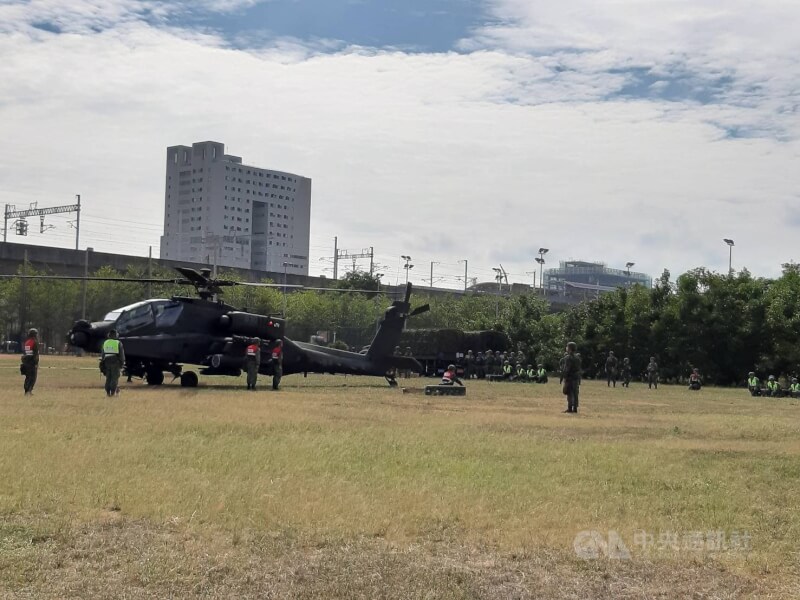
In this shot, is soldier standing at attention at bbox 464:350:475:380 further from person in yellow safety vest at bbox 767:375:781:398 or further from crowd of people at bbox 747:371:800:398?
person in yellow safety vest at bbox 767:375:781:398

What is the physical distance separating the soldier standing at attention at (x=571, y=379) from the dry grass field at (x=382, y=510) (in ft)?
16.1

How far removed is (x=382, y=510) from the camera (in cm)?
858

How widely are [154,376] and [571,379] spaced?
1189 centimetres

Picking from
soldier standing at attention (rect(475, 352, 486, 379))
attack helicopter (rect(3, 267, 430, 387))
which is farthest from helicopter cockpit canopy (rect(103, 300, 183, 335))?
soldier standing at attention (rect(475, 352, 486, 379))

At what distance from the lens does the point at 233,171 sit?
163 metres

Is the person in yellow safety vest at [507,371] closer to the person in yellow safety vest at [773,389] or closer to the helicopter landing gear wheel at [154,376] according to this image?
the person in yellow safety vest at [773,389]

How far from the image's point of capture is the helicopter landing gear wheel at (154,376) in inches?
1016

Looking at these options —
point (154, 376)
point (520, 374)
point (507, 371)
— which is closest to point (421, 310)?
point (154, 376)

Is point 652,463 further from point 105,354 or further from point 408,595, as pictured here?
point 105,354

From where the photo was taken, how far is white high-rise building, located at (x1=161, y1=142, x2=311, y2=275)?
6068 inches

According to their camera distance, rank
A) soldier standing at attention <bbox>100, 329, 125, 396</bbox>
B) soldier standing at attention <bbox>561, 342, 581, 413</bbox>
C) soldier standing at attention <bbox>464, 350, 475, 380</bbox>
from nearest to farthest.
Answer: soldier standing at attention <bbox>100, 329, 125, 396</bbox> → soldier standing at attention <bbox>561, 342, 581, 413</bbox> → soldier standing at attention <bbox>464, 350, 475, 380</bbox>

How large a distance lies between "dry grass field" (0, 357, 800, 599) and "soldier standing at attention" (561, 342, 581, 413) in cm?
492

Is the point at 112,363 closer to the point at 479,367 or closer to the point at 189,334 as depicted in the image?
the point at 189,334

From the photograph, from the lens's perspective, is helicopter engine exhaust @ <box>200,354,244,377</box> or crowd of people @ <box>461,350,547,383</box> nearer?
helicopter engine exhaust @ <box>200,354,244,377</box>
